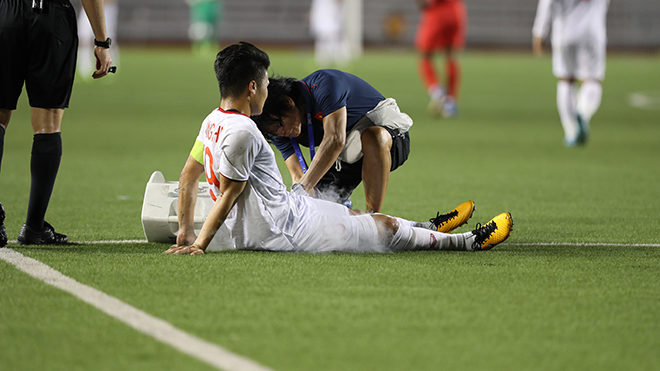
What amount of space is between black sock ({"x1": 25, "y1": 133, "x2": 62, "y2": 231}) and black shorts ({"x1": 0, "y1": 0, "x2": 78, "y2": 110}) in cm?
19

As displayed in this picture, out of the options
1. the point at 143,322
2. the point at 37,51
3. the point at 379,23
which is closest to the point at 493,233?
the point at 143,322

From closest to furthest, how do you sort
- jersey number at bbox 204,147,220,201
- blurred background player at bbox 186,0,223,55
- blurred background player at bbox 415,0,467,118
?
jersey number at bbox 204,147,220,201 → blurred background player at bbox 415,0,467,118 → blurred background player at bbox 186,0,223,55

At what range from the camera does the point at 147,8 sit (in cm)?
3978

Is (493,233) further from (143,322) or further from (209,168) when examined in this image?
(143,322)

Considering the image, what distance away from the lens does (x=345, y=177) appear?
5.02 m

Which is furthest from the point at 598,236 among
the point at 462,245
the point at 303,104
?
the point at 303,104

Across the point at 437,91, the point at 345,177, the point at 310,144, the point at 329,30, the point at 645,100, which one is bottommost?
the point at 645,100

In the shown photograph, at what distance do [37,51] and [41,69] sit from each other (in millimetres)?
89

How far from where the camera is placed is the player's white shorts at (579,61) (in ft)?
33.2

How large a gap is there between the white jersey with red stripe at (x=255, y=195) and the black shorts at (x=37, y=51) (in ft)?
2.70

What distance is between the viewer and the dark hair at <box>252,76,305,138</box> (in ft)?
14.5

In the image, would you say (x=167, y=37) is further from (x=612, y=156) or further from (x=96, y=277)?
(x=96, y=277)

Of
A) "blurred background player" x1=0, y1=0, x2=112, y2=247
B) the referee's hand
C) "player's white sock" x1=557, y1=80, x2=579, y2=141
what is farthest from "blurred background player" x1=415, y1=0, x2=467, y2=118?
"blurred background player" x1=0, y1=0, x2=112, y2=247

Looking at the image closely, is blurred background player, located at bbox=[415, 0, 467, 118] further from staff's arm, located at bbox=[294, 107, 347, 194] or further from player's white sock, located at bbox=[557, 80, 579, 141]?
staff's arm, located at bbox=[294, 107, 347, 194]
